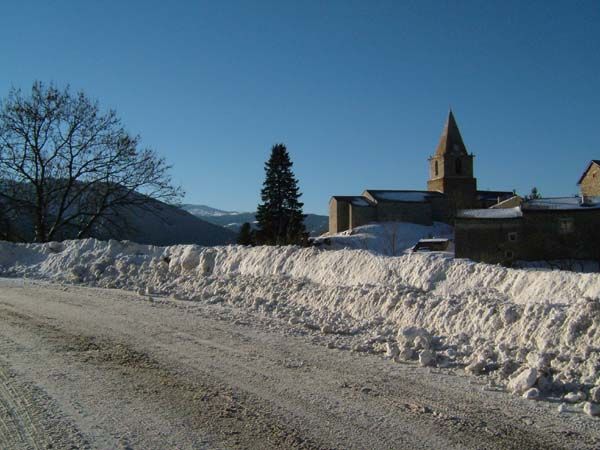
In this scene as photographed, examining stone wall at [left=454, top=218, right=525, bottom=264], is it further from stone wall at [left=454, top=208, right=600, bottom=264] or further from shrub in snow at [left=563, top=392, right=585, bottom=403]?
shrub in snow at [left=563, top=392, right=585, bottom=403]

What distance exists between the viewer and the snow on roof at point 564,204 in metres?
46.3

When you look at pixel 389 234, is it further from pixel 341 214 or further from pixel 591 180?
pixel 591 180

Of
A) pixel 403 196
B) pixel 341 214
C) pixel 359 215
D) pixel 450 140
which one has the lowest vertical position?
pixel 359 215

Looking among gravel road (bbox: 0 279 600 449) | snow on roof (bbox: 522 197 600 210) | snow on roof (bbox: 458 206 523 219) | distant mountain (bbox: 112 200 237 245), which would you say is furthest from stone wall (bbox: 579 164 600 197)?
gravel road (bbox: 0 279 600 449)

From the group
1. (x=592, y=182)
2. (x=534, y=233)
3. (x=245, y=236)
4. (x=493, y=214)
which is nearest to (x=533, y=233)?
(x=534, y=233)

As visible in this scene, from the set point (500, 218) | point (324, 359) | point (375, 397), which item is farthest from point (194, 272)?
point (500, 218)

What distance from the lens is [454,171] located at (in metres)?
86.0

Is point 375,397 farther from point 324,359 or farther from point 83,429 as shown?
point 83,429

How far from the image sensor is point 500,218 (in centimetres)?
4678

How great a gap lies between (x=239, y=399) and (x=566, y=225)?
4715 cm

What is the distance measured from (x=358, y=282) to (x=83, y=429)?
726 cm

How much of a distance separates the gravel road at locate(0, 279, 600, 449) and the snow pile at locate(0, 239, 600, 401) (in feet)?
1.91

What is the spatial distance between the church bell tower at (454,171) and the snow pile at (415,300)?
239ft

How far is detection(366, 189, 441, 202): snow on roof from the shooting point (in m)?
→ 78.1
